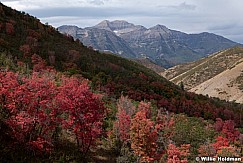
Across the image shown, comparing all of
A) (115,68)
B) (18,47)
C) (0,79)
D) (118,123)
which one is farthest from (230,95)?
(0,79)

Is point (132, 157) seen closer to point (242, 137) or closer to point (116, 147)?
point (116, 147)

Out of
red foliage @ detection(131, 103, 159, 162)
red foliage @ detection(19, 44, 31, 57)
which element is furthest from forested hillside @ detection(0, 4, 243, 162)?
red foliage @ detection(19, 44, 31, 57)

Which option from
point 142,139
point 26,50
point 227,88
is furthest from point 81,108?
point 227,88

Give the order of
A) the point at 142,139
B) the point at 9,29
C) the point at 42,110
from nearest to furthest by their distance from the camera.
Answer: the point at 42,110 → the point at 142,139 → the point at 9,29

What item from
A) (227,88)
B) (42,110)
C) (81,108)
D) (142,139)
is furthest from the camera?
(227,88)

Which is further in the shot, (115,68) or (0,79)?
(115,68)

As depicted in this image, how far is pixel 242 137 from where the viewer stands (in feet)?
121

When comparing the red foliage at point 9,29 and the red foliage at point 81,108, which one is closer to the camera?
the red foliage at point 81,108

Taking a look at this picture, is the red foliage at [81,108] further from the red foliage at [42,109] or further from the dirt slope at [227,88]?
the dirt slope at [227,88]

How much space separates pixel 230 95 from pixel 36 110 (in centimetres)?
16874

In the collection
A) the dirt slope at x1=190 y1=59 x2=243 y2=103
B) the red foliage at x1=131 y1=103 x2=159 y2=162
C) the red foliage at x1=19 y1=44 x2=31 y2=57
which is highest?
the red foliage at x1=19 y1=44 x2=31 y2=57

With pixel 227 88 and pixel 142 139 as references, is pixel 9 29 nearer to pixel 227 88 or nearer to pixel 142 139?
pixel 142 139

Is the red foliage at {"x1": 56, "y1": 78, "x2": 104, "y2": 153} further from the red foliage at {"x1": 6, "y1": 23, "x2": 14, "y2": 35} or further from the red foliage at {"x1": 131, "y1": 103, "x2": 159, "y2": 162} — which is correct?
the red foliage at {"x1": 6, "y1": 23, "x2": 14, "y2": 35}

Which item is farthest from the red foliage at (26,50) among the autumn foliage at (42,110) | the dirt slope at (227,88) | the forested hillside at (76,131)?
the dirt slope at (227,88)
